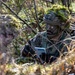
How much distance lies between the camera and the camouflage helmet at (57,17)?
6.13 m

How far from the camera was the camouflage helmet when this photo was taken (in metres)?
6.13

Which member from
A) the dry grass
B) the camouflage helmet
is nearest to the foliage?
the camouflage helmet

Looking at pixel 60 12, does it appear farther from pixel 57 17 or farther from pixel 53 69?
pixel 53 69

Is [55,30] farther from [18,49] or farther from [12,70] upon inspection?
[12,70]

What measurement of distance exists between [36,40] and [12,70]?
12.5 ft

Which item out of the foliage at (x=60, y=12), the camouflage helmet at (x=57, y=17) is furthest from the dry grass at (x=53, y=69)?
the foliage at (x=60, y=12)

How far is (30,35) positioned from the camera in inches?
366

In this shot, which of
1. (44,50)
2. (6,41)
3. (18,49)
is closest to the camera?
(6,41)

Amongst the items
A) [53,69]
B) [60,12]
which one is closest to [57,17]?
[60,12]

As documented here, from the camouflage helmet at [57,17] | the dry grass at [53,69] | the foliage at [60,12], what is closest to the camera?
the dry grass at [53,69]

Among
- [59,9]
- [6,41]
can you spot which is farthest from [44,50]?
[6,41]

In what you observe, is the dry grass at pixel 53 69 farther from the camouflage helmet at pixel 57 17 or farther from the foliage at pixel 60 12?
the foliage at pixel 60 12

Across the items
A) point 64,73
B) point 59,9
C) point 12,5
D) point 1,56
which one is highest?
point 1,56

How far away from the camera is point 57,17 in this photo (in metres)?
6.24
